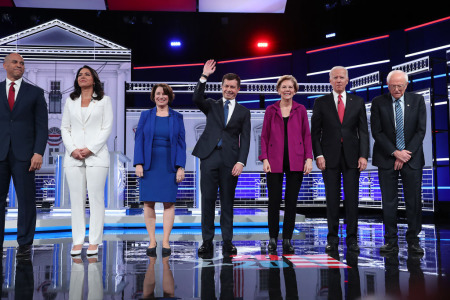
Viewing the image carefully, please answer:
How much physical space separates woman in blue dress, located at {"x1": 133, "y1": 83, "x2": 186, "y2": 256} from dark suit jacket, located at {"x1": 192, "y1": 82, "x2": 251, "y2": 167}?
193 mm

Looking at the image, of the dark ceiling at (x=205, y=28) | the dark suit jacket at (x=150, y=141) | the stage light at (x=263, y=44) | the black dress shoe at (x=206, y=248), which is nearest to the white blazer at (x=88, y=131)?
the dark suit jacket at (x=150, y=141)

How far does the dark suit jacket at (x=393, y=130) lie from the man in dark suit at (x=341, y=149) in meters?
0.11

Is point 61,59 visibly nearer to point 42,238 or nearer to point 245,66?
point 245,66

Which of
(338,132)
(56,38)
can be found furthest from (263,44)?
(338,132)

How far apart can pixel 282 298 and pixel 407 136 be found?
207 centimetres

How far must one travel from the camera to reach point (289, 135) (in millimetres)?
3453

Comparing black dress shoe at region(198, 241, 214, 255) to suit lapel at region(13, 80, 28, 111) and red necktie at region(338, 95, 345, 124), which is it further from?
suit lapel at region(13, 80, 28, 111)

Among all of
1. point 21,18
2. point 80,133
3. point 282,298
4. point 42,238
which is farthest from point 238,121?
point 21,18

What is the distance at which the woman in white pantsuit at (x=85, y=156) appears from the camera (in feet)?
10.7

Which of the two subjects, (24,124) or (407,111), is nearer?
(24,124)

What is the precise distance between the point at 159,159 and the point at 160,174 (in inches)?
4.6

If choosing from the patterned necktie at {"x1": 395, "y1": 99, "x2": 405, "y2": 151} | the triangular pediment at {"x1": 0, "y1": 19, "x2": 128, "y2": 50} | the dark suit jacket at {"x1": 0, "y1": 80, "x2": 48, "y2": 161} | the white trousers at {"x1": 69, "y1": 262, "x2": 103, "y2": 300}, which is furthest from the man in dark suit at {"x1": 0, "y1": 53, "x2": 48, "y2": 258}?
the triangular pediment at {"x1": 0, "y1": 19, "x2": 128, "y2": 50}

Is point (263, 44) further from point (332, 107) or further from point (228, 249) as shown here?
point (228, 249)

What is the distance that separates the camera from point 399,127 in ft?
11.5
